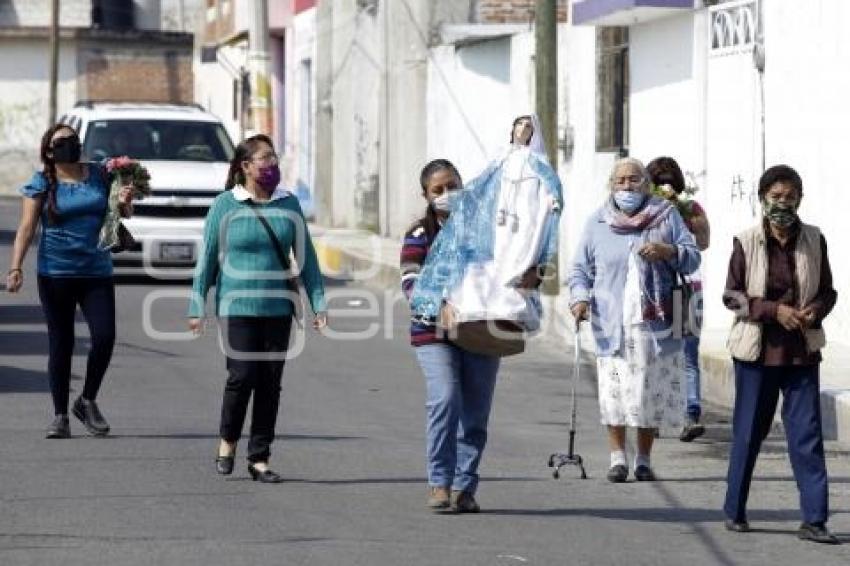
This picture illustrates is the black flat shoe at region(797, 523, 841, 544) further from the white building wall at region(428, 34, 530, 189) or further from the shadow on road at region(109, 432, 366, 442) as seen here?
the white building wall at region(428, 34, 530, 189)

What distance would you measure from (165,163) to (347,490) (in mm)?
15015

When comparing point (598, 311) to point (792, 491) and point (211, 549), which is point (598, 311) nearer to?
point (792, 491)

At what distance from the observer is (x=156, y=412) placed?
1416 cm

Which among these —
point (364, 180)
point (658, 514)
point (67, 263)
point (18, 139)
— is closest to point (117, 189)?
point (67, 263)

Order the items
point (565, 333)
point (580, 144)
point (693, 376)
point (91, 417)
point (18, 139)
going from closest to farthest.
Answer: point (91, 417) < point (693, 376) < point (565, 333) < point (580, 144) < point (18, 139)

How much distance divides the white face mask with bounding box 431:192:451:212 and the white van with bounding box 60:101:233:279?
14.2 m

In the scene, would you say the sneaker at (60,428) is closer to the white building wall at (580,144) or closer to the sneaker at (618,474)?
the sneaker at (618,474)

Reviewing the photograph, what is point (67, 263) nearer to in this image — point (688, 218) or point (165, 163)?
point (688, 218)

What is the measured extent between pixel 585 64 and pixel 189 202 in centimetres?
485

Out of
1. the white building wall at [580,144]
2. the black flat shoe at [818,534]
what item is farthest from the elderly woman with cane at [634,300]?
the white building wall at [580,144]

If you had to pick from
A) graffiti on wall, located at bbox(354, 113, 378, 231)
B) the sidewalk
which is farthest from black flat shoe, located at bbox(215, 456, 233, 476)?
graffiti on wall, located at bbox(354, 113, 378, 231)

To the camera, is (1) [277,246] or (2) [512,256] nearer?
(2) [512,256]

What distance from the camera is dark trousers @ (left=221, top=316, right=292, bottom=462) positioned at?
36.7ft

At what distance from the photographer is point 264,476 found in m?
11.2
